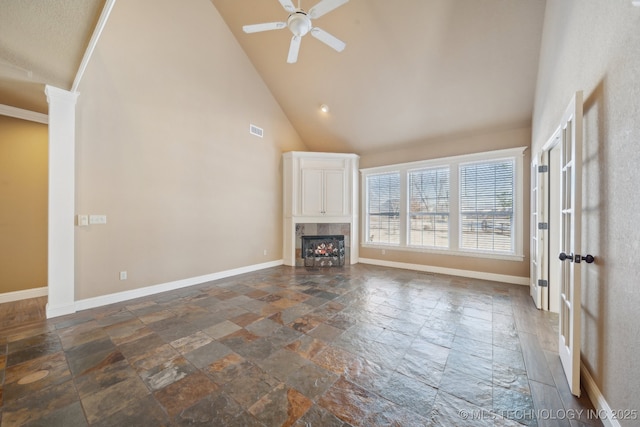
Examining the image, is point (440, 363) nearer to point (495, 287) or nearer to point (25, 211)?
point (495, 287)

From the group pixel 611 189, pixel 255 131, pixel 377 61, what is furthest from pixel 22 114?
pixel 611 189

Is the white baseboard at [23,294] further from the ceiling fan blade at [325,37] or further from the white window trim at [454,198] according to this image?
the white window trim at [454,198]

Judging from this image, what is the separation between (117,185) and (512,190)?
644cm

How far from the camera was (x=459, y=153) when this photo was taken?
4738 mm

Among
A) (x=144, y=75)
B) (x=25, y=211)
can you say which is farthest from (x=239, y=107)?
(x=25, y=211)

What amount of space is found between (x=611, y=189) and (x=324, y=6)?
2.76 meters

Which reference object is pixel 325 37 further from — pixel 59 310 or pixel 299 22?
pixel 59 310

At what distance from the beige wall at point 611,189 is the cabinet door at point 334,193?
4059 mm

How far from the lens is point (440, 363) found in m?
1.98

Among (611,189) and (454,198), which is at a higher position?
(454,198)

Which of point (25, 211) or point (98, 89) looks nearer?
point (98, 89)

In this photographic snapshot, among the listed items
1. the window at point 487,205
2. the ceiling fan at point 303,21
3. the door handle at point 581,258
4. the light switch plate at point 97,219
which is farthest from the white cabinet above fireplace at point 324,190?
the door handle at point 581,258

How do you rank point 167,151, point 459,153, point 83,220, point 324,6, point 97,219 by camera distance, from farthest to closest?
point 459,153 → point 167,151 → point 97,219 → point 83,220 → point 324,6

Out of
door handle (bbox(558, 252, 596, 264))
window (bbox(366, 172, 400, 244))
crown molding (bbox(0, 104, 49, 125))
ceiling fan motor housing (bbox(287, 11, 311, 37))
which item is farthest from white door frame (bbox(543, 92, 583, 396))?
crown molding (bbox(0, 104, 49, 125))
